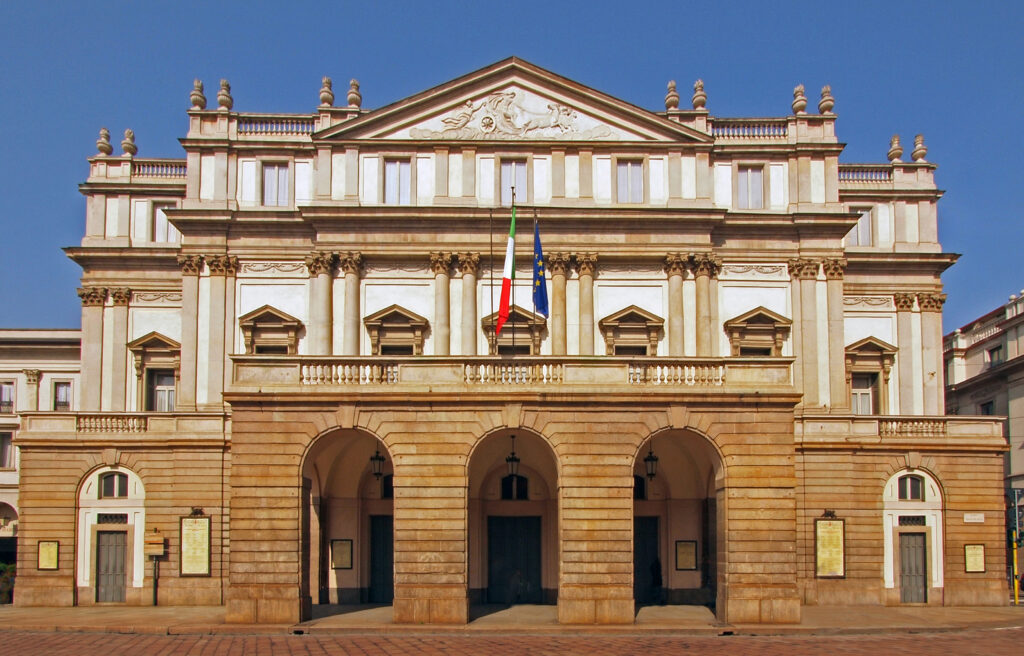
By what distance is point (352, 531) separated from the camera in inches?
1415

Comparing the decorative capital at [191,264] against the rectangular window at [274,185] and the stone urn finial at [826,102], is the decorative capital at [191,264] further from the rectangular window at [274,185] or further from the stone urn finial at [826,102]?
the stone urn finial at [826,102]

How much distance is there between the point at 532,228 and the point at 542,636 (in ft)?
56.4

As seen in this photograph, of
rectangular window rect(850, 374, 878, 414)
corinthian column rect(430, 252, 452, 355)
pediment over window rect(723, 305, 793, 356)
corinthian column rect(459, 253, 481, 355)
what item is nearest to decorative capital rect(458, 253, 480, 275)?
corinthian column rect(459, 253, 481, 355)

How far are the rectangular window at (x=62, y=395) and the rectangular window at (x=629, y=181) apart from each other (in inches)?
1246

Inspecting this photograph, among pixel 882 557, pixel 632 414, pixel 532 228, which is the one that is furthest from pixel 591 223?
pixel 882 557

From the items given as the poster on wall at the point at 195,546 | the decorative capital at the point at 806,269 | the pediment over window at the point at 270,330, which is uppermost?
the decorative capital at the point at 806,269

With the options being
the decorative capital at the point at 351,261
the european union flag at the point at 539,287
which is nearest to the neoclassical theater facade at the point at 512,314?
the decorative capital at the point at 351,261

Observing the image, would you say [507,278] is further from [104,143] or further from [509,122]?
[104,143]

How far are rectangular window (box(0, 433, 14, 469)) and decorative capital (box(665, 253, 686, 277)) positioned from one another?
36.2 metres

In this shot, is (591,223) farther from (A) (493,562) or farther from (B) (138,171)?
(B) (138,171)

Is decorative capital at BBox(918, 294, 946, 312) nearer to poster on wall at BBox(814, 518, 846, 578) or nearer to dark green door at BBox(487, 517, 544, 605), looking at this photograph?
poster on wall at BBox(814, 518, 846, 578)

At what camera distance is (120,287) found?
140 feet

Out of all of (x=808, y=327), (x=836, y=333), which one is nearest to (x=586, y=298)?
(x=808, y=327)

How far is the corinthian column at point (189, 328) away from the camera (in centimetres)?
3897
